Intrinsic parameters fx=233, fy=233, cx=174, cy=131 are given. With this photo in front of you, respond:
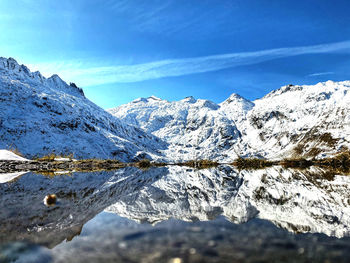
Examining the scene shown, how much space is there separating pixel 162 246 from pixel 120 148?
194 meters

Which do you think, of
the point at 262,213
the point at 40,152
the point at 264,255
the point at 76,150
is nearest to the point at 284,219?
the point at 262,213

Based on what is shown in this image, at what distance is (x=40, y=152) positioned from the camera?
130 m

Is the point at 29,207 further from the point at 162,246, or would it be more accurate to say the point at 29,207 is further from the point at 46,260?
the point at 162,246

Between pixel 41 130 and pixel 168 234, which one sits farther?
pixel 41 130

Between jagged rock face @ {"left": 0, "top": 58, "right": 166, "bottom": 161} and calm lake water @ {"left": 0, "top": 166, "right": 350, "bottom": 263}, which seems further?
jagged rock face @ {"left": 0, "top": 58, "right": 166, "bottom": 161}

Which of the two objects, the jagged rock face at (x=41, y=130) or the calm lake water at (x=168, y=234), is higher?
the jagged rock face at (x=41, y=130)

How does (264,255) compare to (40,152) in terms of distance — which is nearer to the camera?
(264,255)

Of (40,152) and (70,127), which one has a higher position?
(70,127)

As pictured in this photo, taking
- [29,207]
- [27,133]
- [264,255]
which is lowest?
[29,207]

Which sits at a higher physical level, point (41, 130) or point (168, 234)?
point (41, 130)

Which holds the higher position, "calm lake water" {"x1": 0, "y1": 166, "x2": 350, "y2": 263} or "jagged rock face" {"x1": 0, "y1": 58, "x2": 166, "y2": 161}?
"jagged rock face" {"x1": 0, "y1": 58, "x2": 166, "y2": 161}

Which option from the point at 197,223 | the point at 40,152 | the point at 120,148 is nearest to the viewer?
the point at 197,223

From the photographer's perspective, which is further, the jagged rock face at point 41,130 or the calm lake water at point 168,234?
the jagged rock face at point 41,130

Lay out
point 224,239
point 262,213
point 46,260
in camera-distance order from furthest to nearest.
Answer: point 262,213 < point 224,239 < point 46,260
